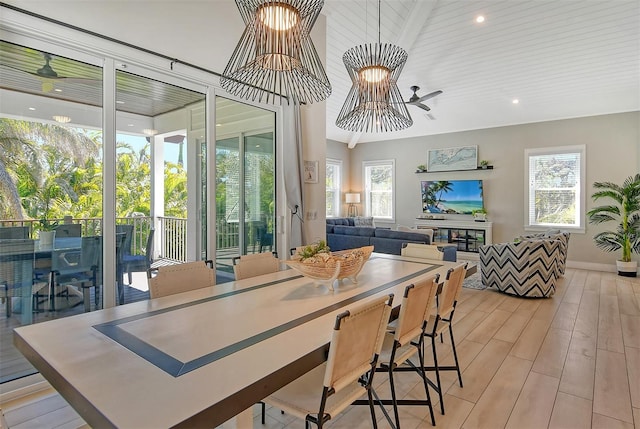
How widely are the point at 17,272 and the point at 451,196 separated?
303 inches

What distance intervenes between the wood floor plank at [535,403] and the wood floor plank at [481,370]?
9.3 inches

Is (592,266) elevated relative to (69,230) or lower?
lower

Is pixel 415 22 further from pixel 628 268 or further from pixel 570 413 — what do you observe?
pixel 628 268

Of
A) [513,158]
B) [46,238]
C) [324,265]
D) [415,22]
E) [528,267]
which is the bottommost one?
[528,267]

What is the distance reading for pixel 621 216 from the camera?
6.16m

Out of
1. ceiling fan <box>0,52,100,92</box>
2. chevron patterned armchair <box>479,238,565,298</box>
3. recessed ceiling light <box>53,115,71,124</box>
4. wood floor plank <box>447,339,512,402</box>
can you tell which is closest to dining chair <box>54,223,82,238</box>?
recessed ceiling light <box>53,115,71,124</box>

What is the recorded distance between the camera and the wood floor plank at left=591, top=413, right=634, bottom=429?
6.67ft

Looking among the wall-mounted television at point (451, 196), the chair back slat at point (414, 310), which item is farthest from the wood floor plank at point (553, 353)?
the wall-mounted television at point (451, 196)

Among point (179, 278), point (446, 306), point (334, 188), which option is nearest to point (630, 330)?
point (446, 306)

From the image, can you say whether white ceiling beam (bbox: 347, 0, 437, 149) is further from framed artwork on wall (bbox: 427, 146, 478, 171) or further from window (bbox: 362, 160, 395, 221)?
window (bbox: 362, 160, 395, 221)

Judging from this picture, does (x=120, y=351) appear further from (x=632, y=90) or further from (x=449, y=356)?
(x=632, y=90)

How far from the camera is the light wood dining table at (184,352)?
95 centimetres

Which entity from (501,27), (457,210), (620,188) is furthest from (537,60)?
(457,210)

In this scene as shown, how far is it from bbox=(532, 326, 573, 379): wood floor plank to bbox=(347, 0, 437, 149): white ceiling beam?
414 centimetres
